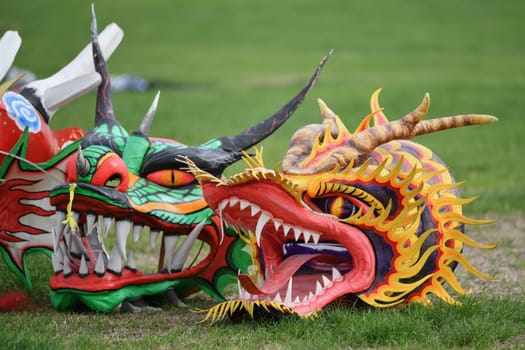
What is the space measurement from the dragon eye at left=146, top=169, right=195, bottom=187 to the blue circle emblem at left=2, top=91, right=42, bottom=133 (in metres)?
0.92

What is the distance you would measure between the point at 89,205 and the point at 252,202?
3.56 ft

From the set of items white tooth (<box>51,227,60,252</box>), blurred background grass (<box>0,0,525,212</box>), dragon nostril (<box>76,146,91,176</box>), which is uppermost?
dragon nostril (<box>76,146,91,176</box>)

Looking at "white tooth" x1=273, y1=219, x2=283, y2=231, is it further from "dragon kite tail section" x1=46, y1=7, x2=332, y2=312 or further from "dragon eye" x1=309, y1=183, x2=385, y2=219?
"dragon kite tail section" x1=46, y1=7, x2=332, y2=312

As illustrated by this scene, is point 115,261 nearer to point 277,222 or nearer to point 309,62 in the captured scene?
point 277,222

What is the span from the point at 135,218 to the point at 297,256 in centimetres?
102

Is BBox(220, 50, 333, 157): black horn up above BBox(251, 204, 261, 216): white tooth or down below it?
above

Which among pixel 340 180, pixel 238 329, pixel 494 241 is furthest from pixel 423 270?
pixel 494 241

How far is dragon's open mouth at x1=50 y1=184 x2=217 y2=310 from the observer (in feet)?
18.2

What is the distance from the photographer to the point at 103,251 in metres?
5.88

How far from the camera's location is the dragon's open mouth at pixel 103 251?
18.2ft

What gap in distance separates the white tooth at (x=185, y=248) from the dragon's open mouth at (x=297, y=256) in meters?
0.46

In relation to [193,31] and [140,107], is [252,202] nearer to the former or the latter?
[140,107]

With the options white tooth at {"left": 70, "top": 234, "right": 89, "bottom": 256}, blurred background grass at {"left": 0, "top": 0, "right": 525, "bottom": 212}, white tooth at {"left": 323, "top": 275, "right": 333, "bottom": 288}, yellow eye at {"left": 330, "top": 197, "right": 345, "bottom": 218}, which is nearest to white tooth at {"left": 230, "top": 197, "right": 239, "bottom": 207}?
yellow eye at {"left": 330, "top": 197, "right": 345, "bottom": 218}

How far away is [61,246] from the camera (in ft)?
18.9
